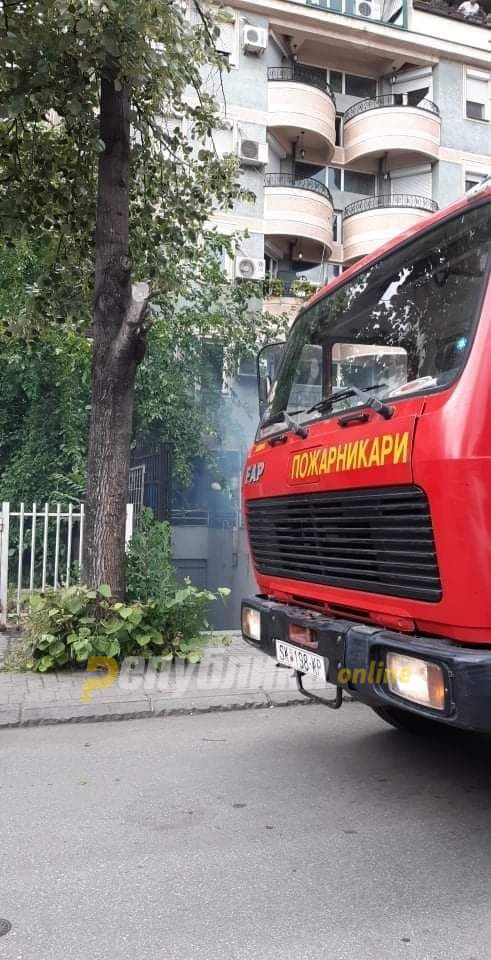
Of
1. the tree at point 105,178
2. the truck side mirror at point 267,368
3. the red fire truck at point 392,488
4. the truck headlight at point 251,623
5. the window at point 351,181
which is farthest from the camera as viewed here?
the window at point 351,181

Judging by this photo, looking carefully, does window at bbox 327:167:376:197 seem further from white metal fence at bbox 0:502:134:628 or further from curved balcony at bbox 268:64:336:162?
white metal fence at bbox 0:502:134:628

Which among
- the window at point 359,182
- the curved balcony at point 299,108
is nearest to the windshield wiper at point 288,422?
the curved balcony at point 299,108

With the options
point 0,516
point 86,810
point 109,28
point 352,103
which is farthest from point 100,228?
point 352,103

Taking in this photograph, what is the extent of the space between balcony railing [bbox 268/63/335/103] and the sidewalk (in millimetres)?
17567

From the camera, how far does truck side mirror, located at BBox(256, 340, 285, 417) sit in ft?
14.9

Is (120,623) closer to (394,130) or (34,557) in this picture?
(34,557)

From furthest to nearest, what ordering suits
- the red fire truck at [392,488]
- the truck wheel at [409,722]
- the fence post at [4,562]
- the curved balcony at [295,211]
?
the curved balcony at [295,211], the fence post at [4,562], the truck wheel at [409,722], the red fire truck at [392,488]

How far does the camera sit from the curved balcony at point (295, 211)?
18656mm

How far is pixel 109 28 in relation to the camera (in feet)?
19.2

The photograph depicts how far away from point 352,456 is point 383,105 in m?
20.0

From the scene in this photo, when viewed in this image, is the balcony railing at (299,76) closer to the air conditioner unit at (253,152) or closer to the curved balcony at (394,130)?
the curved balcony at (394,130)

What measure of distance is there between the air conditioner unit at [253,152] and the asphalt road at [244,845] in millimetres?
16122

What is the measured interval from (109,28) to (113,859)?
5.94m

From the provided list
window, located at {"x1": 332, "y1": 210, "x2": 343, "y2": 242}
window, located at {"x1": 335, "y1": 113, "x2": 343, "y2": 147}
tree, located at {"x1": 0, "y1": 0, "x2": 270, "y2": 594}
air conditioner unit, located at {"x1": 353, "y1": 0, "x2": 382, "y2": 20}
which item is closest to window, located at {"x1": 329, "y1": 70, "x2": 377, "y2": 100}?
window, located at {"x1": 335, "y1": 113, "x2": 343, "y2": 147}
